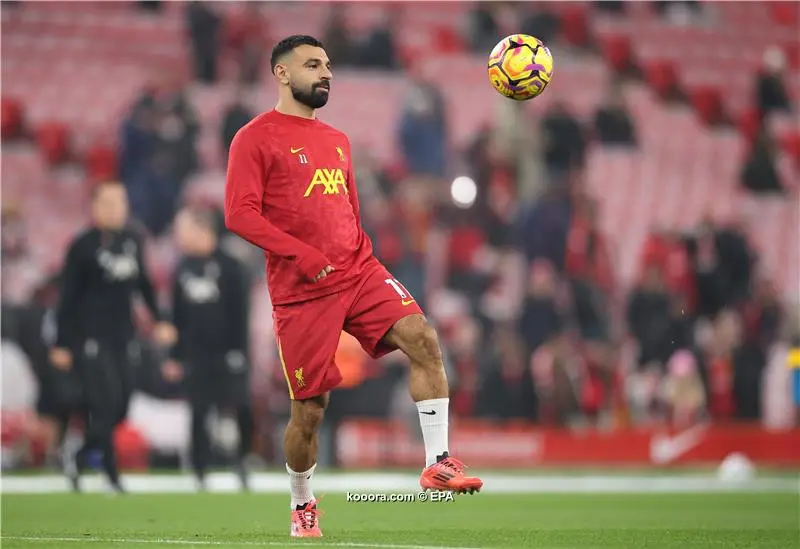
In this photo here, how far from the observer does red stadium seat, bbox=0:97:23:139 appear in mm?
21125

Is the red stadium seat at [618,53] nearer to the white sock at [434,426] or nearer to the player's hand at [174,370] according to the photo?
the player's hand at [174,370]

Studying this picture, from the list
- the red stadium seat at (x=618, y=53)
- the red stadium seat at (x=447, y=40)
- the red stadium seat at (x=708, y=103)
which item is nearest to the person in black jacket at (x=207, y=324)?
the red stadium seat at (x=447, y=40)

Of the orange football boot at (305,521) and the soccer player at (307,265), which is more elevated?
the soccer player at (307,265)

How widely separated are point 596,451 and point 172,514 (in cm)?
882

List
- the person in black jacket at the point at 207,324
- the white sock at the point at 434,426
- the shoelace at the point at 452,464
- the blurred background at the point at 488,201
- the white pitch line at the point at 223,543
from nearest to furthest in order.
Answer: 1. the white pitch line at the point at 223,543
2. the shoelace at the point at 452,464
3. the white sock at the point at 434,426
4. the person in black jacket at the point at 207,324
5. the blurred background at the point at 488,201

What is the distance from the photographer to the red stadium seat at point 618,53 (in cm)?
2497

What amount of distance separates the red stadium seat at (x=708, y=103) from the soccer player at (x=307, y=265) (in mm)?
18302

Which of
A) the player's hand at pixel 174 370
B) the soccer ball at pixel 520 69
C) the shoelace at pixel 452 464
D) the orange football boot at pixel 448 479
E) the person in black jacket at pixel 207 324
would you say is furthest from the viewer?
the player's hand at pixel 174 370

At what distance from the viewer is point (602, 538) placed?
7715mm

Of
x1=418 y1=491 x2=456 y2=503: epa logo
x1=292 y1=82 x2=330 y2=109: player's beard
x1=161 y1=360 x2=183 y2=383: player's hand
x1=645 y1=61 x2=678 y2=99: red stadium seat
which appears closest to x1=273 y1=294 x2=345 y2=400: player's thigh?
x1=418 y1=491 x2=456 y2=503: epa logo

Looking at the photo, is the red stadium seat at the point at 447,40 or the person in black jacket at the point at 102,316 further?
the red stadium seat at the point at 447,40

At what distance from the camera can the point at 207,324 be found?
13531mm

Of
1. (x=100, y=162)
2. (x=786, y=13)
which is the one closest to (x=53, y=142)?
(x=100, y=162)

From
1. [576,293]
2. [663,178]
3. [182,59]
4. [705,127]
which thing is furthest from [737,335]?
[182,59]
